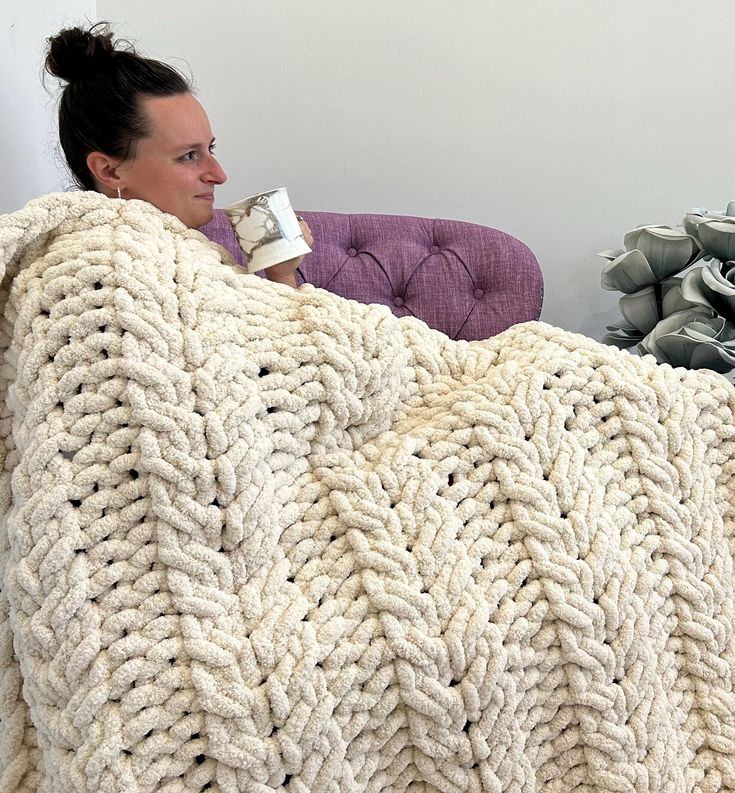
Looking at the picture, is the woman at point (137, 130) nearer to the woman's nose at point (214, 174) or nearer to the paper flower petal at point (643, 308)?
the woman's nose at point (214, 174)

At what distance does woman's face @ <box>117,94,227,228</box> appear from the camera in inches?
42.8

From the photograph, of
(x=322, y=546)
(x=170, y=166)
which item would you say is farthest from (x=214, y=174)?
(x=322, y=546)

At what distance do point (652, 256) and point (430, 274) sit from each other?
0.42 meters

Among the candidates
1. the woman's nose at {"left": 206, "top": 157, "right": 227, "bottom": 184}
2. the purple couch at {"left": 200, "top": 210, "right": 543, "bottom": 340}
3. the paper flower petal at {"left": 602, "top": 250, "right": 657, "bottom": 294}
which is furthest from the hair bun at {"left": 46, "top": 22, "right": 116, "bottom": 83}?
the paper flower petal at {"left": 602, "top": 250, "right": 657, "bottom": 294}

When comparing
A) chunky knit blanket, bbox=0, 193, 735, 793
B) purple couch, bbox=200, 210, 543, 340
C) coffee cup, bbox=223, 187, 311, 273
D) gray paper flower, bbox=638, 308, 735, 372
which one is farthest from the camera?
purple couch, bbox=200, 210, 543, 340

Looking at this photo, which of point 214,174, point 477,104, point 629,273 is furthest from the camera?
point 477,104

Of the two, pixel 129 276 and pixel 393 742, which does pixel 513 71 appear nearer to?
pixel 129 276

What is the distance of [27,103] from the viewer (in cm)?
136

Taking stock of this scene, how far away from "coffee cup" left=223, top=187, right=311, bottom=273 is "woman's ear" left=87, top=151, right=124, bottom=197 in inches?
7.8

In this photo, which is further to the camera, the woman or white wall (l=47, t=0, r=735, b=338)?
white wall (l=47, t=0, r=735, b=338)

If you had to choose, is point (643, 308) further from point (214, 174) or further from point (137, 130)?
point (137, 130)

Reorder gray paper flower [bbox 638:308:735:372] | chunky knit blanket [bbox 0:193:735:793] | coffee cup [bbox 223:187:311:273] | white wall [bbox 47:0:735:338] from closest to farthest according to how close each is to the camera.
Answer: chunky knit blanket [bbox 0:193:735:793]
coffee cup [bbox 223:187:311:273]
gray paper flower [bbox 638:308:735:372]
white wall [bbox 47:0:735:338]

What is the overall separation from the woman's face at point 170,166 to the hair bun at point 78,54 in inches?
4.0

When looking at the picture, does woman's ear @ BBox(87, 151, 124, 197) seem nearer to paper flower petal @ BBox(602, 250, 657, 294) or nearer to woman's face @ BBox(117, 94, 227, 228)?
woman's face @ BBox(117, 94, 227, 228)
